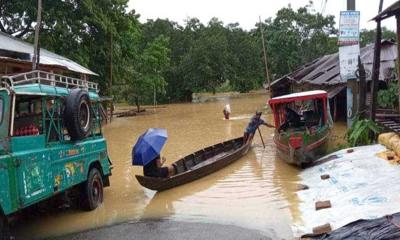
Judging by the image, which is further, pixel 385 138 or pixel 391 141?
pixel 385 138

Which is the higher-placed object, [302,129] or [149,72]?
[149,72]

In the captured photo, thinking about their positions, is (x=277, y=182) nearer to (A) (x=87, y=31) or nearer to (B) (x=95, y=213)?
(B) (x=95, y=213)

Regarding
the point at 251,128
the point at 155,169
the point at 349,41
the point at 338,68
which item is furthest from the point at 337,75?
the point at 155,169

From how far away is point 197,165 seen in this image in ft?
47.0

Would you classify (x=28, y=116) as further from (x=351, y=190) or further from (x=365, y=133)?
(x=365, y=133)

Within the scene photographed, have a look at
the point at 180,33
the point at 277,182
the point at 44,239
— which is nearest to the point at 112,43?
the point at 277,182

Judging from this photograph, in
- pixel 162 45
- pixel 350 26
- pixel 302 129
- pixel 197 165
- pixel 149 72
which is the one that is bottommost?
pixel 197 165

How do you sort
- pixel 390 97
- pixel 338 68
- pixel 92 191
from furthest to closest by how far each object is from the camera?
pixel 338 68 → pixel 390 97 → pixel 92 191

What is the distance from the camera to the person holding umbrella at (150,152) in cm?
1084

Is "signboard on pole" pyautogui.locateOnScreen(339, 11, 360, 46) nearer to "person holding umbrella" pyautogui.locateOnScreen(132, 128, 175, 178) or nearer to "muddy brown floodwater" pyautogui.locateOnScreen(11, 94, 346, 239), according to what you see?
"muddy brown floodwater" pyautogui.locateOnScreen(11, 94, 346, 239)

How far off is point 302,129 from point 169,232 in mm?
7885

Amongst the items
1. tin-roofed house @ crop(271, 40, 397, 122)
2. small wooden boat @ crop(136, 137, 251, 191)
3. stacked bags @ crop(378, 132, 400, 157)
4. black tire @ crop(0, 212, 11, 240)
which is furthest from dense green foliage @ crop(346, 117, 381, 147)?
black tire @ crop(0, 212, 11, 240)

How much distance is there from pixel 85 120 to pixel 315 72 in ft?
63.6

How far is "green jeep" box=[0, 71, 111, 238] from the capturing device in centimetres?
664
